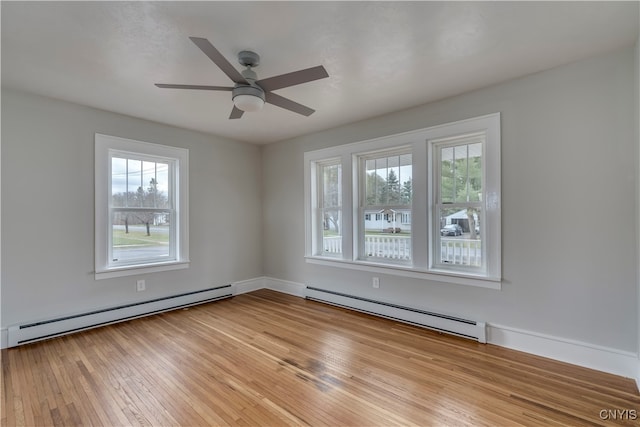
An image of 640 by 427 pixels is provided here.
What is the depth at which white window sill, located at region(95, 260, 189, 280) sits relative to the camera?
3.57m

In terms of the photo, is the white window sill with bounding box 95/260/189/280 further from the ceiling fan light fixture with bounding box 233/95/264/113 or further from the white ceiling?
the ceiling fan light fixture with bounding box 233/95/264/113

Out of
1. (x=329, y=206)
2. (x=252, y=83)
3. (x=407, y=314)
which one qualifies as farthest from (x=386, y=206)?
(x=252, y=83)

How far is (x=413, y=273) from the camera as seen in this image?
3586 mm

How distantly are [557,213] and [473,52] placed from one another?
63.5 inches

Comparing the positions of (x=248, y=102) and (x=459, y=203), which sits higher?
(x=248, y=102)

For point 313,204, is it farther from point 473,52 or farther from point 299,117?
point 473,52

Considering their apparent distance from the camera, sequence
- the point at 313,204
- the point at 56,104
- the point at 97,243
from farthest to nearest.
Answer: the point at 313,204
the point at 97,243
the point at 56,104

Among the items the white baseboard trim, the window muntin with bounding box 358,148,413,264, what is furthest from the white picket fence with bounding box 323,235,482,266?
the white baseboard trim

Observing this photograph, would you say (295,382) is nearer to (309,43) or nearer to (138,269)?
(309,43)

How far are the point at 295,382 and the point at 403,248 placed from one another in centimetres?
217

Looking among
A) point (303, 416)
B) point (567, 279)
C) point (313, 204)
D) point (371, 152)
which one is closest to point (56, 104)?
point (313, 204)

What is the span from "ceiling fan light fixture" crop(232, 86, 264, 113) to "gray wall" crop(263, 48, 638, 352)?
2.17 meters

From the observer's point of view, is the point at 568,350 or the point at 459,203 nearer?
the point at 568,350

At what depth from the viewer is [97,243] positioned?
3521mm
